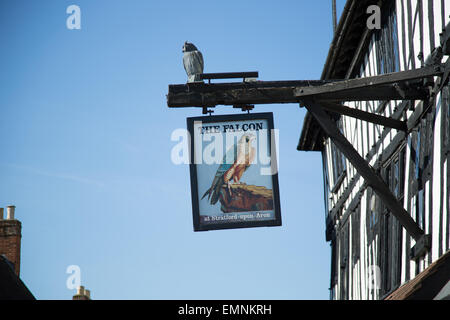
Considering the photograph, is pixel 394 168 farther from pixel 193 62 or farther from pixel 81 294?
pixel 81 294

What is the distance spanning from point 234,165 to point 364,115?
207 cm

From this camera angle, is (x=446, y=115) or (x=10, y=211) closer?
(x=446, y=115)

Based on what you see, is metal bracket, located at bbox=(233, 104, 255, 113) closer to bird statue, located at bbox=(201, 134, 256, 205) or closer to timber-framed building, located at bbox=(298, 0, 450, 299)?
bird statue, located at bbox=(201, 134, 256, 205)

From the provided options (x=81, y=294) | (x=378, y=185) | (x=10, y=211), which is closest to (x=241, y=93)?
(x=378, y=185)

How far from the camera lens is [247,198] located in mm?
13555

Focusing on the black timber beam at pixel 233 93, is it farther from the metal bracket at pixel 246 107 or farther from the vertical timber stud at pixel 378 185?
the vertical timber stud at pixel 378 185

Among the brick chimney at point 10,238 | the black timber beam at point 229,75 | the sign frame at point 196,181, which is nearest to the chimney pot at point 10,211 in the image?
the brick chimney at point 10,238

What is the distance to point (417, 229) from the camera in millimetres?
12609

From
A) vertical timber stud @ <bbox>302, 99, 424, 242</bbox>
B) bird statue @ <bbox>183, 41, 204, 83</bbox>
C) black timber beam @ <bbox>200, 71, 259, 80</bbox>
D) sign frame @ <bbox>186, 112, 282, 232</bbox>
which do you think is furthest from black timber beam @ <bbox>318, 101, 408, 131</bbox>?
bird statue @ <bbox>183, 41, 204, 83</bbox>

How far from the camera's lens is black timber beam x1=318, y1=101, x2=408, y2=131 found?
13211 millimetres

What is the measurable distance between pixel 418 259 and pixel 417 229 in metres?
A: 0.53

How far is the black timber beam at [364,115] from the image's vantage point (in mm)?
13211

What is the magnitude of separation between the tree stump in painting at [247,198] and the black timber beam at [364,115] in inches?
60.1
